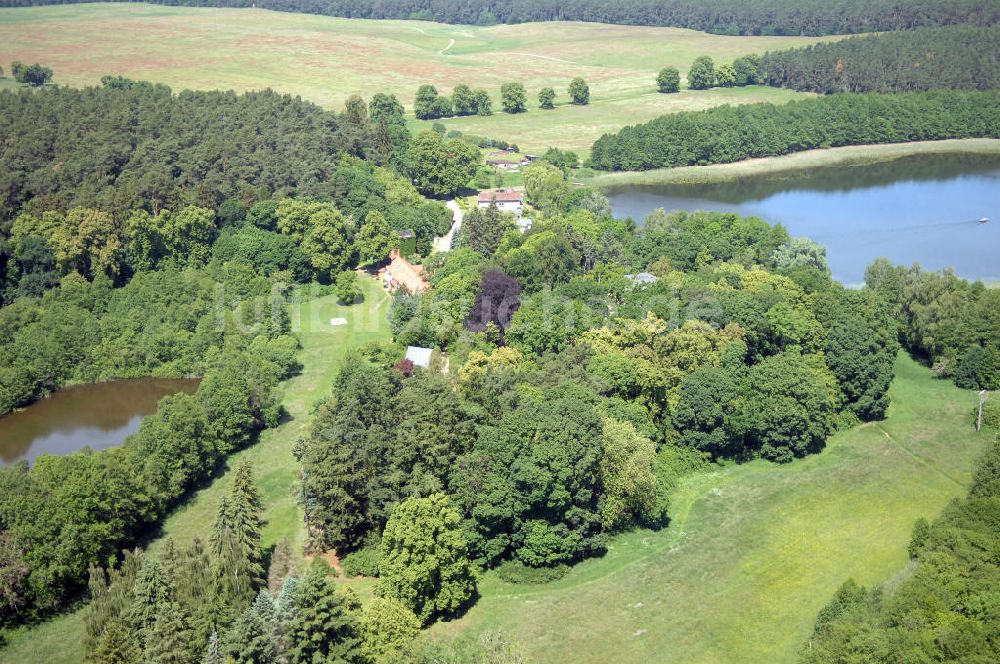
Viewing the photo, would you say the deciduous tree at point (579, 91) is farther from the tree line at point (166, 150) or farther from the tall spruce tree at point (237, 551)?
the tall spruce tree at point (237, 551)

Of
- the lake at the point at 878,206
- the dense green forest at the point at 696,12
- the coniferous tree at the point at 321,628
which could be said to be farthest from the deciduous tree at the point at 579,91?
the coniferous tree at the point at 321,628

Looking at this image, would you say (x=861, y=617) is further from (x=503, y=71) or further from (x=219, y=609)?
(x=503, y=71)

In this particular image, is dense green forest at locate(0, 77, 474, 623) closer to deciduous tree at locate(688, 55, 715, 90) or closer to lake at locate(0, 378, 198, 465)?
lake at locate(0, 378, 198, 465)

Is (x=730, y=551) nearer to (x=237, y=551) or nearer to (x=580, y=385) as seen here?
(x=580, y=385)

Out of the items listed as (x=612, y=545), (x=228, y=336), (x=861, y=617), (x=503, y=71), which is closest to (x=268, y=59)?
(x=503, y=71)

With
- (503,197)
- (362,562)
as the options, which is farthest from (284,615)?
(503,197)
